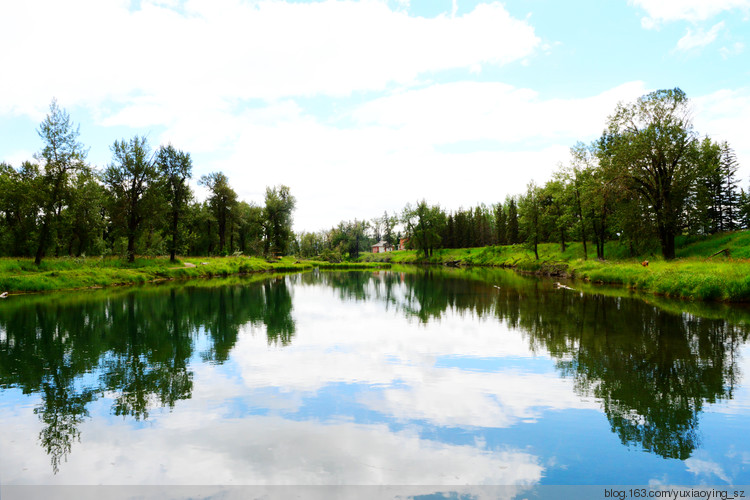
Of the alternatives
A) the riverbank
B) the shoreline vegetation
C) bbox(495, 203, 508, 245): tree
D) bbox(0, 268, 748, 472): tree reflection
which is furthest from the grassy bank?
the riverbank

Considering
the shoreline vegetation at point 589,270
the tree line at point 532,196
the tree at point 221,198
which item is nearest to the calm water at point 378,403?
the shoreline vegetation at point 589,270

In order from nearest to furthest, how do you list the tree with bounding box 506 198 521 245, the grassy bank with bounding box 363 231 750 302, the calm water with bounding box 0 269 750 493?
the calm water with bounding box 0 269 750 493 < the grassy bank with bounding box 363 231 750 302 < the tree with bounding box 506 198 521 245

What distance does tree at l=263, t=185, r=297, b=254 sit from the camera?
74.1 meters

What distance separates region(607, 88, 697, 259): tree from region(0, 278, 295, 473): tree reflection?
1188 inches

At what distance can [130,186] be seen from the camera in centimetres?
3966

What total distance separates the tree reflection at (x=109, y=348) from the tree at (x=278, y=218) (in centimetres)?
5251

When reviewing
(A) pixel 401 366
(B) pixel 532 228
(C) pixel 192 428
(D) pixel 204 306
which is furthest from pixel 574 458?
(B) pixel 532 228

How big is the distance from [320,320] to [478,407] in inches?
426

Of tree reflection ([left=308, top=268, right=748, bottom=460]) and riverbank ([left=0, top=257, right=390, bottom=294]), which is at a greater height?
riverbank ([left=0, top=257, right=390, bottom=294])

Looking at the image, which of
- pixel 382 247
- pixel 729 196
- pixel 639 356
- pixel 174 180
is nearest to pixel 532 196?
pixel 729 196

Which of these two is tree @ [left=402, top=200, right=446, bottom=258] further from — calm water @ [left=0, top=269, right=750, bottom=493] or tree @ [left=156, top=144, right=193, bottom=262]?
calm water @ [left=0, top=269, right=750, bottom=493]

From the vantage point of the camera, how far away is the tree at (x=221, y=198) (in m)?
59.7

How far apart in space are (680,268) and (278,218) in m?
62.1

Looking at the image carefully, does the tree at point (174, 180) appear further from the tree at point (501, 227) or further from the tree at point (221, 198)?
the tree at point (501, 227)
